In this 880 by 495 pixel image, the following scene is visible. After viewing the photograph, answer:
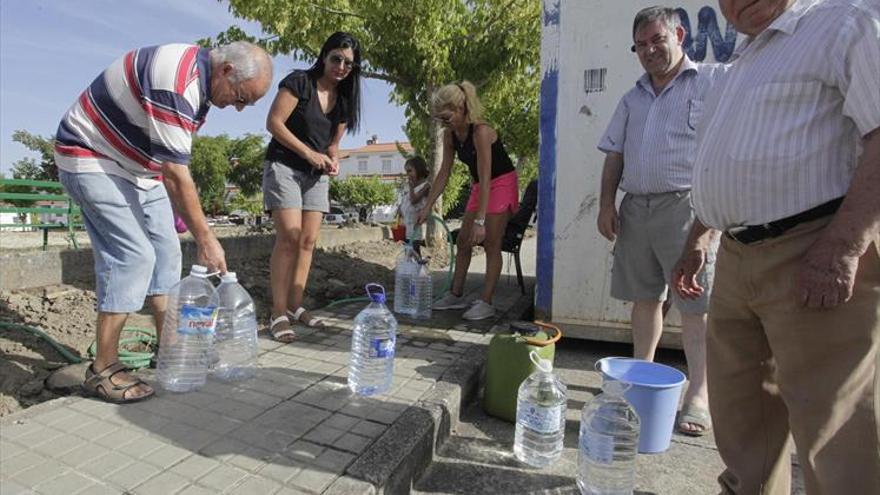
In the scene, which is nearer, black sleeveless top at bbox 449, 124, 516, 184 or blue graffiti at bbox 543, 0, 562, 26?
blue graffiti at bbox 543, 0, 562, 26

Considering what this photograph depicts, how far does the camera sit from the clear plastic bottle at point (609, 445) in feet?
6.77

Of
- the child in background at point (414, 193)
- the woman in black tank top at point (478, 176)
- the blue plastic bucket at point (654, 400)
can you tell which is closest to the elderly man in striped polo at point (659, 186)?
the blue plastic bucket at point (654, 400)

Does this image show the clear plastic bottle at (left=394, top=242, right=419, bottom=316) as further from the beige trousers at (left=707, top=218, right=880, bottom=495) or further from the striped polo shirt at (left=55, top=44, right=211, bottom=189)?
the beige trousers at (left=707, top=218, right=880, bottom=495)

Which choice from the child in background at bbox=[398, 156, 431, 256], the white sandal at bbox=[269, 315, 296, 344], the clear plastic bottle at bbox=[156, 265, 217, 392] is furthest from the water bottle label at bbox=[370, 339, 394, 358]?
the child in background at bbox=[398, 156, 431, 256]

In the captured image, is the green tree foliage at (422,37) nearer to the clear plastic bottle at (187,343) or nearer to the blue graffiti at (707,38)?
the blue graffiti at (707,38)

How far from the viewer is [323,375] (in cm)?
289

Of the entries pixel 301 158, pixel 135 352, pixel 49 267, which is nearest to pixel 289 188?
pixel 301 158

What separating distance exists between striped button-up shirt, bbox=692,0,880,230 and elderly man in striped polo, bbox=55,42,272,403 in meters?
2.12

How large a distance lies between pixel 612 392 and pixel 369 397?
1203mm

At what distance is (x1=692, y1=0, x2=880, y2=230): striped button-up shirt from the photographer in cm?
136

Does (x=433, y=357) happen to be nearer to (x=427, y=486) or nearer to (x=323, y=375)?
(x=323, y=375)

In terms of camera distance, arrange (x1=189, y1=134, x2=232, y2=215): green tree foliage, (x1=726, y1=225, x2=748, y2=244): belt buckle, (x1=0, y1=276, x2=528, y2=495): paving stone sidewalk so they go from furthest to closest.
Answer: (x1=189, y1=134, x2=232, y2=215): green tree foliage < (x1=0, y1=276, x2=528, y2=495): paving stone sidewalk < (x1=726, y1=225, x2=748, y2=244): belt buckle

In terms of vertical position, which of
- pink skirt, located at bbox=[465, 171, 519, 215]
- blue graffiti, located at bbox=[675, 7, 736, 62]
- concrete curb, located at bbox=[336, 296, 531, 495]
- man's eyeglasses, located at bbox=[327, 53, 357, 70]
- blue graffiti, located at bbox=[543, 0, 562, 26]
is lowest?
concrete curb, located at bbox=[336, 296, 531, 495]

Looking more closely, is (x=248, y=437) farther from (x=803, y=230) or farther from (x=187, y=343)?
(x=803, y=230)
